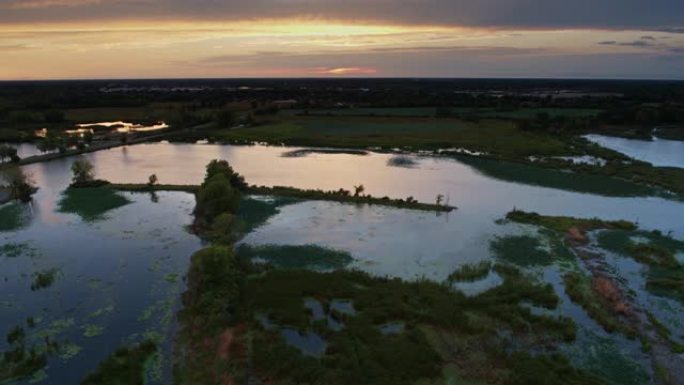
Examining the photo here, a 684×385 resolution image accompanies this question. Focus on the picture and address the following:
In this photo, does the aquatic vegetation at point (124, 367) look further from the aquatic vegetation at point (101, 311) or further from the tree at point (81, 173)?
the tree at point (81, 173)

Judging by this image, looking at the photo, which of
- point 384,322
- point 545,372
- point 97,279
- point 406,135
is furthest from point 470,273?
point 406,135

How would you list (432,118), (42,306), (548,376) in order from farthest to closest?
(432,118) → (42,306) → (548,376)

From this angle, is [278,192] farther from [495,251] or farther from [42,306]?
[42,306]

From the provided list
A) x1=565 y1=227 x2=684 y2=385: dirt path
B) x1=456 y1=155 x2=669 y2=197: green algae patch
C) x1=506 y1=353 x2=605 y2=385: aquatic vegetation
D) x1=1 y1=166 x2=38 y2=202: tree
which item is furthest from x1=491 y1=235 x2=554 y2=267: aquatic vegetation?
x1=1 y1=166 x2=38 y2=202: tree

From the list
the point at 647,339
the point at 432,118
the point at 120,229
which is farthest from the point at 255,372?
the point at 432,118

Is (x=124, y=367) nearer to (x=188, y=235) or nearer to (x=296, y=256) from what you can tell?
(x=296, y=256)

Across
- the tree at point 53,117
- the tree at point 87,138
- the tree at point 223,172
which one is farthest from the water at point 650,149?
the tree at point 53,117
